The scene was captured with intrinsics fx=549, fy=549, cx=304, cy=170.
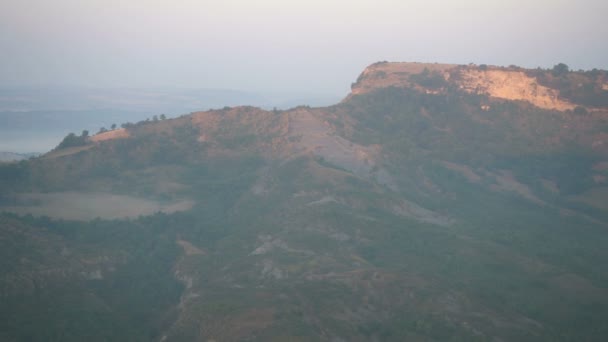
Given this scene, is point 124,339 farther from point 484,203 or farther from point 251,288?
point 484,203

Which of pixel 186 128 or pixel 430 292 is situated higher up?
pixel 186 128

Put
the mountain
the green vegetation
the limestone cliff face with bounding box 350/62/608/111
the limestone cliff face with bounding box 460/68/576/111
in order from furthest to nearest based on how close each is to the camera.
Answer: the limestone cliff face with bounding box 350/62/608/111 → the limestone cliff face with bounding box 460/68/576/111 → the green vegetation → the mountain

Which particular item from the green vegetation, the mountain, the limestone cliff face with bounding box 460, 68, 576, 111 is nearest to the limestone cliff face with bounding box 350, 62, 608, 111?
the limestone cliff face with bounding box 460, 68, 576, 111

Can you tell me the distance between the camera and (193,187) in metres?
69.1

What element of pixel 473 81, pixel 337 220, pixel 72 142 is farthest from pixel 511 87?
pixel 72 142

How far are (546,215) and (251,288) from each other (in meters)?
46.9

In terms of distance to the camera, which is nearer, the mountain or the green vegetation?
the mountain

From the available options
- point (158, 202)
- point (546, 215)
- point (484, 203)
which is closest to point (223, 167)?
point (158, 202)

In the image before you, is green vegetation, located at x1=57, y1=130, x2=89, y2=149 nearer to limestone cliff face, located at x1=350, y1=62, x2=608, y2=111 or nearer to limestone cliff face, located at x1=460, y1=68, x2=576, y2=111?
limestone cliff face, located at x1=350, y1=62, x2=608, y2=111

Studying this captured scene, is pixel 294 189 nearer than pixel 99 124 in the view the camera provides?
Yes

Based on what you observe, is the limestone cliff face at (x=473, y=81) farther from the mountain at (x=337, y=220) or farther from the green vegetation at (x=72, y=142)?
the green vegetation at (x=72, y=142)

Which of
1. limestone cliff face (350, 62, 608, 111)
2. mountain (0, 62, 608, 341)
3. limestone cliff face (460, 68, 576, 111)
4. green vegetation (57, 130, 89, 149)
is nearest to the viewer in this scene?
mountain (0, 62, 608, 341)

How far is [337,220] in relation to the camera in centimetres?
5369

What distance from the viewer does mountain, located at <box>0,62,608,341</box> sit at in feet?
111
